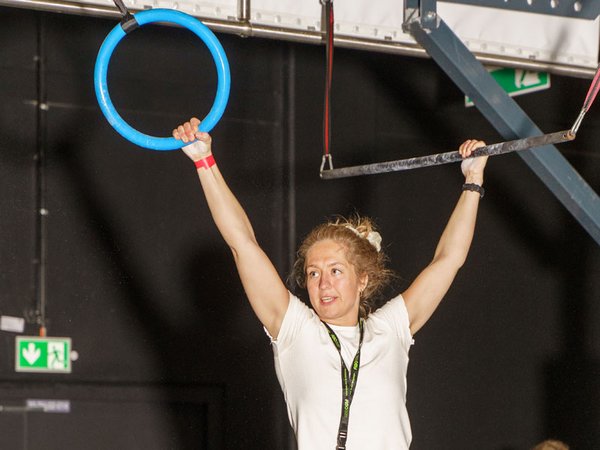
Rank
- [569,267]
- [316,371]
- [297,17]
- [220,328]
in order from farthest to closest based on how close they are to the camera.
Answer: 1. [569,267]
2. [220,328]
3. [297,17]
4. [316,371]

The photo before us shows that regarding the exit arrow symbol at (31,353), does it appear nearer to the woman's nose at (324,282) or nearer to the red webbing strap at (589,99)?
the woman's nose at (324,282)

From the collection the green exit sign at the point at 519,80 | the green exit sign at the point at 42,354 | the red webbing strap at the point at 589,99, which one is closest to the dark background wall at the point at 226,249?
the green exit sign at the point at 42,354

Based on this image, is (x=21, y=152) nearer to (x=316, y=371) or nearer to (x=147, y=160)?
(x=147, y=160)

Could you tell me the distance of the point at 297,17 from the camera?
4238mm

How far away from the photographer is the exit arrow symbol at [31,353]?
16.9 ft

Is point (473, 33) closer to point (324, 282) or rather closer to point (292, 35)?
point (292, 35)

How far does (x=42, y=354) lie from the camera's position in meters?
5.20

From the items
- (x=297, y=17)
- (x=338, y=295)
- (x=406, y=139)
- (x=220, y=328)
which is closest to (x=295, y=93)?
(x=406, y=139)

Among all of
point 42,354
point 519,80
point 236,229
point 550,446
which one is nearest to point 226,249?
point 42,354

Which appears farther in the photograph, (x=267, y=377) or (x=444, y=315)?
(x=444, y=315)

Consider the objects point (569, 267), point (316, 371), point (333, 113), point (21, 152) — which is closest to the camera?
point (316, 371)

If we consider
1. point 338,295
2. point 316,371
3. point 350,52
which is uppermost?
point 350,52

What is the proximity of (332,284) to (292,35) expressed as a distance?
1.18 m

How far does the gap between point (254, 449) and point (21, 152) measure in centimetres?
185
